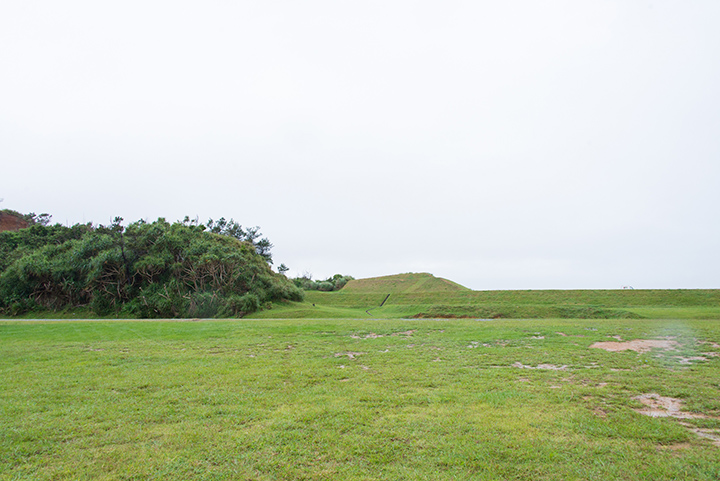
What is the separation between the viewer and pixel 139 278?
35906 mm

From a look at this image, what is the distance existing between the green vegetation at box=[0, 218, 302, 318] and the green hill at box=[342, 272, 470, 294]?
1850 centimetres

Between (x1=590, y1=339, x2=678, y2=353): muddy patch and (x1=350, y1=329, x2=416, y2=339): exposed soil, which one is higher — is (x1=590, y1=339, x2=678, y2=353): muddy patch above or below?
above

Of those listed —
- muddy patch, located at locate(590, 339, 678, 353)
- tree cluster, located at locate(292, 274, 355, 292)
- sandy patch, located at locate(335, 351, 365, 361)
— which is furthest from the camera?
tree cluster, located at locate(292, 274, 355, 292)

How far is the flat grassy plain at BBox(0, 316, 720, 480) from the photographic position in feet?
12.6

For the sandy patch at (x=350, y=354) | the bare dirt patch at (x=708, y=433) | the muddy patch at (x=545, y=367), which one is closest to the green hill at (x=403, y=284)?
the sandy patch at (x=350, y=354)

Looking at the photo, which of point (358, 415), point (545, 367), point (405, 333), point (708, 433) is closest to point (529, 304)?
point (405, 333)

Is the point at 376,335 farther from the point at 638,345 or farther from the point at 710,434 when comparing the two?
the point at 710,434

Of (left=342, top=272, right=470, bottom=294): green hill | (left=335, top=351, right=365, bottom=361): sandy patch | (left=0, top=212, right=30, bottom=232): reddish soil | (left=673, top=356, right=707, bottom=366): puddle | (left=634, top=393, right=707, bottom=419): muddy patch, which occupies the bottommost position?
(left=335, top=351, right=365, bottom=361): sandy patch

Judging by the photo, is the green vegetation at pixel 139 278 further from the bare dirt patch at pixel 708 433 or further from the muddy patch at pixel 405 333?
the bare dirt patch at pixel 708 433

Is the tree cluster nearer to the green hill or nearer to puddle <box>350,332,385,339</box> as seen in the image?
the green hill

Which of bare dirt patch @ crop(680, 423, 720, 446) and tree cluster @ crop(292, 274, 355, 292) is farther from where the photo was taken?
tree cluster @ crop(292, 274, 355, 292)

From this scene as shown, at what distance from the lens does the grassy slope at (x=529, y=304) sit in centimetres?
2705

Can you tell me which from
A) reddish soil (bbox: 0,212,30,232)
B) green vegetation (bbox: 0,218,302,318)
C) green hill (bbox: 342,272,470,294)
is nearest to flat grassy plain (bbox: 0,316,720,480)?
green vegetation (bbox: 0,218,302,318)

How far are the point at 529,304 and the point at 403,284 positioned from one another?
2176 cm
